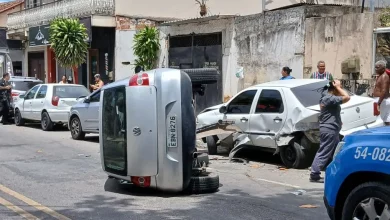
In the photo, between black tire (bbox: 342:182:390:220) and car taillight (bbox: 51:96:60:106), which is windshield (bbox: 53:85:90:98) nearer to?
car taillight (bbox: 51:96:60:106)

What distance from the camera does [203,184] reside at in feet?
27.6

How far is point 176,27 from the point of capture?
2138 cm

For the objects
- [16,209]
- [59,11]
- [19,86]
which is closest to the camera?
[16,209]

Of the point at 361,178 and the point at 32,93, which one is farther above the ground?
the point at 32,93

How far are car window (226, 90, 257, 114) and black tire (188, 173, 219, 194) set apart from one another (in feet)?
11.3

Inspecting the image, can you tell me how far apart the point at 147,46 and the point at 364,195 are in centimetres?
1739

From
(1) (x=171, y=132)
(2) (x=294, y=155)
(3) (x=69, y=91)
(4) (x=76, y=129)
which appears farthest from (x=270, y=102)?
(3) (x=69, y=91)

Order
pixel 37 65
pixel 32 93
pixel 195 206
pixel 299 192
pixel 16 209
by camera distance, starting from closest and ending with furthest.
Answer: pixel 16 209
pixel 195 206
pixel 299 192
pixel 32 93
pixel 37 65

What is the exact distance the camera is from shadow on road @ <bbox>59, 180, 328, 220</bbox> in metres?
7.13

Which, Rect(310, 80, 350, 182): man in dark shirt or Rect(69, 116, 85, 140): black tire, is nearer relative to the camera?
Rect(310, 80, 350, 182): man in dark shirt

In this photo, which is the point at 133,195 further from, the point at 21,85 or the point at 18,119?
the point at 21,85

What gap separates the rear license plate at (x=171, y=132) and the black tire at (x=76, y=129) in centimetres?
826

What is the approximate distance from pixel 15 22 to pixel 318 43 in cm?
2208

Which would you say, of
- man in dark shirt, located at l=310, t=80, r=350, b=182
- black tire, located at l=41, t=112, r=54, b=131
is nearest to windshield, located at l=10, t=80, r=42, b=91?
black tire, located at l=41, t=112, r=54, b=131
